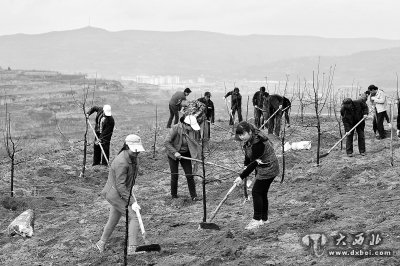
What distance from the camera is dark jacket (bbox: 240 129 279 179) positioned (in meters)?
6.44

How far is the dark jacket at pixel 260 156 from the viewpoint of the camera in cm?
644

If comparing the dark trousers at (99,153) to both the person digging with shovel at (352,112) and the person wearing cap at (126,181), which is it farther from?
the person wearing cap at (126,181)

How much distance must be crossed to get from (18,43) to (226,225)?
638 feet

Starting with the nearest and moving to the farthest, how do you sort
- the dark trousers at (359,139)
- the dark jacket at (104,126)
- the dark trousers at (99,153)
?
1. the dark trousers at (359,139)
2. the dark jacket at (104,126)
3. the dark trousers at (99,153)

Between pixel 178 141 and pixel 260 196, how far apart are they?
2.21m

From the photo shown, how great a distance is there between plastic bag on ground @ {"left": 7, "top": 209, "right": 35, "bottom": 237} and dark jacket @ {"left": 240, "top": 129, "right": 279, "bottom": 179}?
325 cm

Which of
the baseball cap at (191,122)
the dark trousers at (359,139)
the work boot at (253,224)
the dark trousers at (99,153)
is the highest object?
the baseball cap at (191,122)

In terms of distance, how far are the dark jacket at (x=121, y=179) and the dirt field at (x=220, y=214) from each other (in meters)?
0.66

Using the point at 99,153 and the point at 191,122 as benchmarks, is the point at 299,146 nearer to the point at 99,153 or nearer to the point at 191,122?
the point at 99,153

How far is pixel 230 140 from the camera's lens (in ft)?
50.3

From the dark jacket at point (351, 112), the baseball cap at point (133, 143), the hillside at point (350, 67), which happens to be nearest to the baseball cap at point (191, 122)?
the baseball cap at point (133, 143)

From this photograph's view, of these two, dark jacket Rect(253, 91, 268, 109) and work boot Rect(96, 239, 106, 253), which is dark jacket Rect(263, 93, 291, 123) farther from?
work boot Rect(96, 239, 106, 253)

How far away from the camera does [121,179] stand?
20.6 feet

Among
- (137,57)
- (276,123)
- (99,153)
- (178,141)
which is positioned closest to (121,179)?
(178,141)
